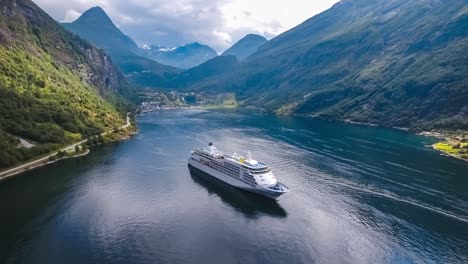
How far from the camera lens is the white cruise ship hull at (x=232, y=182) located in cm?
11530

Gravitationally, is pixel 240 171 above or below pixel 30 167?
above

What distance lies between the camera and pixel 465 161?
582ft

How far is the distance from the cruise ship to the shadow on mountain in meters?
1.59

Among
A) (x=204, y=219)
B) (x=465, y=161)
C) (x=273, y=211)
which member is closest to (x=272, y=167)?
(x=273, y=211)

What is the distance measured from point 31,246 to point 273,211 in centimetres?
6120

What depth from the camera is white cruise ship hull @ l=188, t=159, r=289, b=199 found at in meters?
115

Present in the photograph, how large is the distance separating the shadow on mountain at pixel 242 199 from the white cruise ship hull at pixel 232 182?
126 centimetres

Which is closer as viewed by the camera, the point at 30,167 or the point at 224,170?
the point at 224,170

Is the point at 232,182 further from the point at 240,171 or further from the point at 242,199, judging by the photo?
the point at 242,199

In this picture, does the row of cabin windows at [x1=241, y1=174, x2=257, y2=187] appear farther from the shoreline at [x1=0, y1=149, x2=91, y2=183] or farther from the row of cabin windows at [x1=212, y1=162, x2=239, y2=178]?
the shoreline at [x1=0, y1=149, x2=91, y2=183]

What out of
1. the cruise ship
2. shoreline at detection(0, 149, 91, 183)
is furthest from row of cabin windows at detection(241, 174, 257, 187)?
shoreline at detection(0, 149, 91, 183)

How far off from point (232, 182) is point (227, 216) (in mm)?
25683

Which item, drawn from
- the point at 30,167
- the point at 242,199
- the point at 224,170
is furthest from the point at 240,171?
the point at 30,167

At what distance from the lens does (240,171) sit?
125375mm
